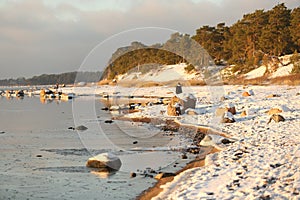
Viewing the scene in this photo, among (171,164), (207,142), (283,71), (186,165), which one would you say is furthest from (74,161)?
(283,71)

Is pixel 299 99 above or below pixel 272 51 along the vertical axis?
below

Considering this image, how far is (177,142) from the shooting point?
18500 mm

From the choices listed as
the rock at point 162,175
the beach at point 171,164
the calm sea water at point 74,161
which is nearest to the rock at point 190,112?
the beach at point 171,164

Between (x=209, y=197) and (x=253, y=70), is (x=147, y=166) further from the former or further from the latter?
(x=253, y=70)

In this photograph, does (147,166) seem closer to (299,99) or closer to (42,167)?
(42,167)

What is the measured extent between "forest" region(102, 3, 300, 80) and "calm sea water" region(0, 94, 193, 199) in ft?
83.5

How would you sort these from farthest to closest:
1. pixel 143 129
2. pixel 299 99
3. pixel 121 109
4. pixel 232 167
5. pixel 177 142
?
pixel 121 109, pixel 299 99, pixel 143 129, pixel 177 142, pixel 232 167

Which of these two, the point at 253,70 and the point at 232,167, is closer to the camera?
the point at 232,167

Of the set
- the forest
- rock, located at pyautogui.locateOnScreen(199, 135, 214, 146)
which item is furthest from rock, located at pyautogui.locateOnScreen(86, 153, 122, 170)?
the forest

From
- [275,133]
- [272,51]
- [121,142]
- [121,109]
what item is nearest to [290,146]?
[275,133]

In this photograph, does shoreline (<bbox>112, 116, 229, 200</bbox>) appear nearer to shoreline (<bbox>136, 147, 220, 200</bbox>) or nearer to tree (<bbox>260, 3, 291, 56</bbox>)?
shoreline (<bbox>136, 147, 220, 200</bbox>)

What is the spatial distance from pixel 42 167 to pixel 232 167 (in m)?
6.74

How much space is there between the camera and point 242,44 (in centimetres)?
6281

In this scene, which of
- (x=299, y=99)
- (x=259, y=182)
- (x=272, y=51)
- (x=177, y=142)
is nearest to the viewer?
(x=259, y=182)
